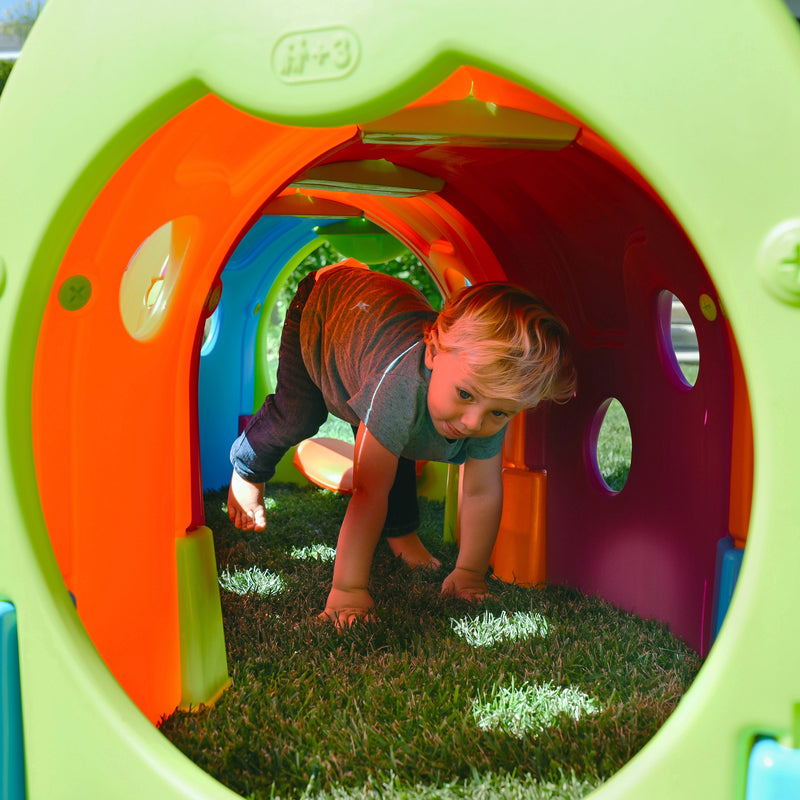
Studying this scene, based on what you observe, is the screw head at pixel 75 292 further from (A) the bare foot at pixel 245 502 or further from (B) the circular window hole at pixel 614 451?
(B) the circular window hole at pixel 614 451

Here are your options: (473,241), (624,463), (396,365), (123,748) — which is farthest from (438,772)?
(624,463)

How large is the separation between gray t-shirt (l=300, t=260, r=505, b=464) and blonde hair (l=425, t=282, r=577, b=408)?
129 millimetres

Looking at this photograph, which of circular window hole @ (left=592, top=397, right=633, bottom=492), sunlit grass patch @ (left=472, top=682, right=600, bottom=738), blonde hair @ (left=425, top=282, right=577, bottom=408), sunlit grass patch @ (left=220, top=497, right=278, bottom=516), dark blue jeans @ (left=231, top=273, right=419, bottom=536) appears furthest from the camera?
circular window hole @ (left=592, top=397, right=633, bottom=492)

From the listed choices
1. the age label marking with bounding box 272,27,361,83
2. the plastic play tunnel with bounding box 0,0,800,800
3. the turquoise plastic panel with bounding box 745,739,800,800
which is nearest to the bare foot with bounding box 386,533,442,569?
the plastic play tunnel with bounding box 0,0,800,800

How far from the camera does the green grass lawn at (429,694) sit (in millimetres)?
1171

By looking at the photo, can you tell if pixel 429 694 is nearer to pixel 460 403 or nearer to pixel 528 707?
pixel 528 707

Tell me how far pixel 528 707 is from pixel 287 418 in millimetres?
1119

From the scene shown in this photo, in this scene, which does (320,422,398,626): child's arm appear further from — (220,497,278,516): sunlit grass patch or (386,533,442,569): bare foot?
(220,497,278,516): sunlit grass patch

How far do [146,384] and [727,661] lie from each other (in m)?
0.96

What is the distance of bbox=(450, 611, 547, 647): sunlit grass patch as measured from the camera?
167cm

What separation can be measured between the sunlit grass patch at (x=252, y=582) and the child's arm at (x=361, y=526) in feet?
0.86

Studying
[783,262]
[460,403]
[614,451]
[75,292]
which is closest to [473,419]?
[460,403]

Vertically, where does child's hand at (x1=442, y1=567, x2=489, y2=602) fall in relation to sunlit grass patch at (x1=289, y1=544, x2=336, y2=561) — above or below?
above

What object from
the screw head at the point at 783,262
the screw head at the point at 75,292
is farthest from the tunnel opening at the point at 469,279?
the screw head at the point at 783,262
